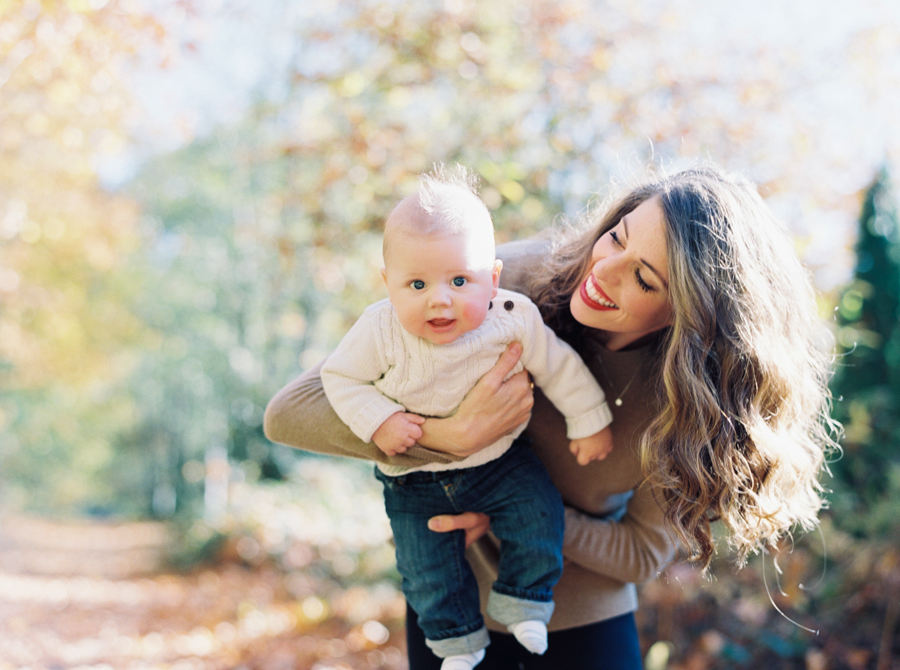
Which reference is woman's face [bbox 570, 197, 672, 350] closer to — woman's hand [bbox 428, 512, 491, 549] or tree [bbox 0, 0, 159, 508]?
woman's hand [bbox 428, 512, 491, 549]

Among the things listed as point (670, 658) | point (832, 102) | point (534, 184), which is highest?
point (832, 102)

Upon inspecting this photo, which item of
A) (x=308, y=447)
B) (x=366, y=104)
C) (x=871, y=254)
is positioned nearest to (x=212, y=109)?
(x=366, y=104)

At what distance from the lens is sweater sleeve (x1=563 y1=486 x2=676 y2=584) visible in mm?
2109

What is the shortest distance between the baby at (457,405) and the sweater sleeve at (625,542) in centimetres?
20

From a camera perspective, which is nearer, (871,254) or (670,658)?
(670,658)

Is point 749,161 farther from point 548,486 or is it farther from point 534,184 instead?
point 548,486

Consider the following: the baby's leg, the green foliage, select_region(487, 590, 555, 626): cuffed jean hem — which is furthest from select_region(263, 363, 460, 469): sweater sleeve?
the green foliage

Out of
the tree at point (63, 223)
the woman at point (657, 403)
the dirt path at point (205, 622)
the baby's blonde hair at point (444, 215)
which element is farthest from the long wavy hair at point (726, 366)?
the tree at point (63, 223)

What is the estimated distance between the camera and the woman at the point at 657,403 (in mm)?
1825

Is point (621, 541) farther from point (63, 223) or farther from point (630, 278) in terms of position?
point (63, 223)

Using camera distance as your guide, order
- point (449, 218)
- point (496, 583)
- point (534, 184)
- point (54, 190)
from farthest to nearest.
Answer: point (54, 190)
point (534, 184)
point (496, 583)
point (449, 218)

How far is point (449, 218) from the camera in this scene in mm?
1720

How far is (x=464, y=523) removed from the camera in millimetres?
1947

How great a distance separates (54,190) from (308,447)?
33.3 feet
